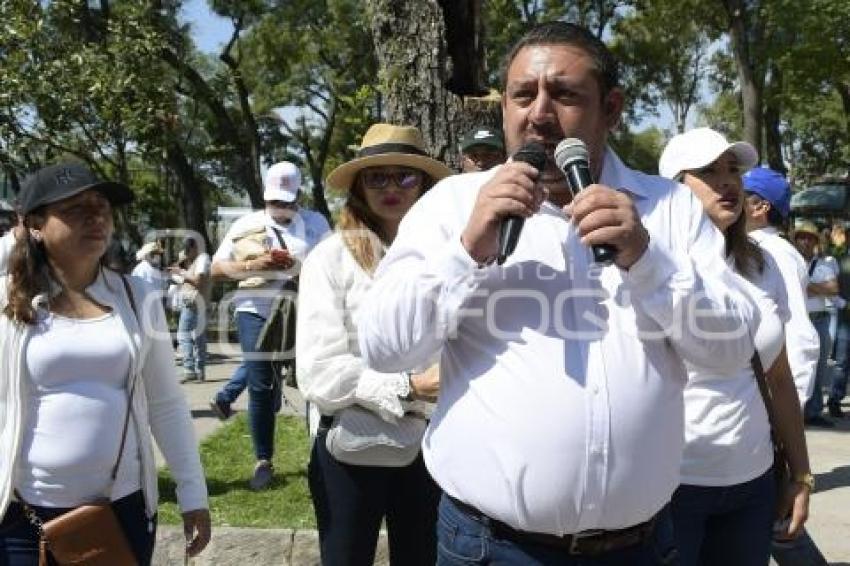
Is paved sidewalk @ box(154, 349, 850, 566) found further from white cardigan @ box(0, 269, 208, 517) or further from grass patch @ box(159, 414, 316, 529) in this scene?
white cardigan @ box(0, 269, 208, 517)

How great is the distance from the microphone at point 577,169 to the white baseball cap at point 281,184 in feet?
17.1

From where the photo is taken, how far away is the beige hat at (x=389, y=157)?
12.6 feet

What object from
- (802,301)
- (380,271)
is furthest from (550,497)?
(802,301)

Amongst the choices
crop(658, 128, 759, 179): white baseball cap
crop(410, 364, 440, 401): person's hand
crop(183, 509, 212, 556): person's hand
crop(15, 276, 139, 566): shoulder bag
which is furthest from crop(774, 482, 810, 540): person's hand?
crop(15, 276, 139, 566): shoulder bag

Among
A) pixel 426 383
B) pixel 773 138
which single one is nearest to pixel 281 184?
pixel 426 383

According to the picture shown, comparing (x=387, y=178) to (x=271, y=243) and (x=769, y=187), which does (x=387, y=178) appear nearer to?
(x=769, y=187)

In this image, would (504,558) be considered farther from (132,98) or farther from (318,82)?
(318,82)

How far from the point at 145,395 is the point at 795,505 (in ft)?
7.35

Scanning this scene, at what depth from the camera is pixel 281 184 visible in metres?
7.24

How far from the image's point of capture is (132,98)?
17.9 meters

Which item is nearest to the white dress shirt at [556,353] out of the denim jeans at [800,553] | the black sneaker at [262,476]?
the denim jeans at [800,553]

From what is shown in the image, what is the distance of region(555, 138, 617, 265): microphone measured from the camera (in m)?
1.96

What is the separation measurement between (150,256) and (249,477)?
8.92 m

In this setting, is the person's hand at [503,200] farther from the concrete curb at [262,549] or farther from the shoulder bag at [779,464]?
the concrete curb at [262,549]
